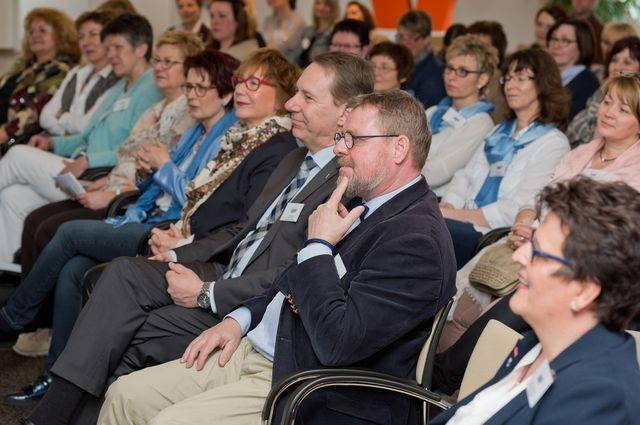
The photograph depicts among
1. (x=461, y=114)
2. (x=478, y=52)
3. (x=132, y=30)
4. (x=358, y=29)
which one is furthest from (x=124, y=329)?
(x=358, y=29)

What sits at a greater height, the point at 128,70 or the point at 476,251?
the point at 128,70

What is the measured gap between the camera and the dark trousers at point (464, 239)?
3732 millimetres

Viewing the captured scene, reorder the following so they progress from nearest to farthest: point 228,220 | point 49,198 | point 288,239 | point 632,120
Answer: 1. point 288,239
2. point 632,120
3. point 228,220
4. point 49,198

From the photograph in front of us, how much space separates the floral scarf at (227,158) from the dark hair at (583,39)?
2.18 meters

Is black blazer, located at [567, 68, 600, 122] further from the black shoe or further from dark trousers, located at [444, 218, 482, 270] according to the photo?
the black shoe

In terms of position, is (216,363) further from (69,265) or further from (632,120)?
(632,120)

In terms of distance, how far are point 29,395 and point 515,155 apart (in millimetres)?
2264

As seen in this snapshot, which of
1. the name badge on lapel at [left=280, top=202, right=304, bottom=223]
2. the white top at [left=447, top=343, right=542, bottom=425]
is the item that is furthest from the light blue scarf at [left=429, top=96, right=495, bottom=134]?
the white top at [left=447, top=343, right=542, bottom=425]

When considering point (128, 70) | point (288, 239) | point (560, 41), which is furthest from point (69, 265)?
point (560, 41)

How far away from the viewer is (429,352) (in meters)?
2.30

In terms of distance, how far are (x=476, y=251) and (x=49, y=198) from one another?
248 centimetres

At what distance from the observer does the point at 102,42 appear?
521 cm

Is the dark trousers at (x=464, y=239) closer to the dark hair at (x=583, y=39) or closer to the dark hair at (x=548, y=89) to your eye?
the dark hair at (x=548, y=89)

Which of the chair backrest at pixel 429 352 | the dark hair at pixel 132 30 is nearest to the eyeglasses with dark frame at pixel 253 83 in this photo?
the chair backrest at pixel 429 352
